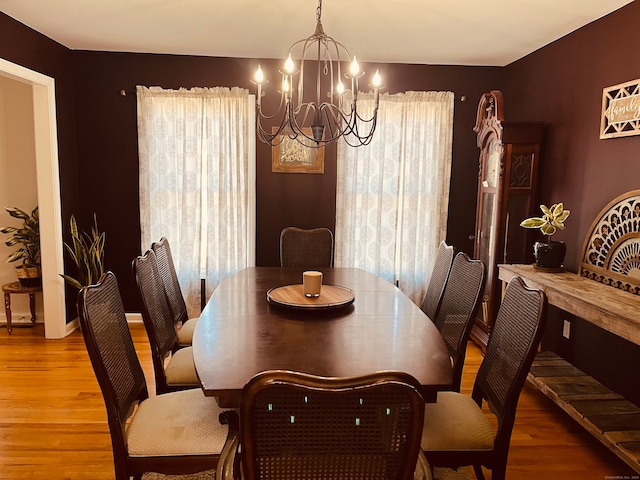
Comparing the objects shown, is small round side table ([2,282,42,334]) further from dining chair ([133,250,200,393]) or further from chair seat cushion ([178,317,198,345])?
dining chair ([133,250,200,393])

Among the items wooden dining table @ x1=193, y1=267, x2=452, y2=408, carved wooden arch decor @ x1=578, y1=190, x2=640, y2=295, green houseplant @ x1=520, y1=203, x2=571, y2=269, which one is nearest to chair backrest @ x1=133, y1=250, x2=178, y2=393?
wooden dining table @ x1=193, y1=267, x2=452, y2=408

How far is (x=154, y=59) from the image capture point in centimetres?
414

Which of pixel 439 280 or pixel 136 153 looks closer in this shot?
pixel 439 280

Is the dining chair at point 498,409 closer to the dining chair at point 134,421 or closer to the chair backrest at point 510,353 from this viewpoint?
the chair backrest at point 510,353

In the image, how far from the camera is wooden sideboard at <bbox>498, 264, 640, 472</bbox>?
2188 millimetres

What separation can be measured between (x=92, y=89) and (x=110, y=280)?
2.96 meters

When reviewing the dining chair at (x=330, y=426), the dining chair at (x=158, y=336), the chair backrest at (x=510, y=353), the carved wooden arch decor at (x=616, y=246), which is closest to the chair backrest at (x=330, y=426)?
the dining chair at (x=330, y=426)

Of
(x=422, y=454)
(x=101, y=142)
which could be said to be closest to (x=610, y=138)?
(x=422, y=454)

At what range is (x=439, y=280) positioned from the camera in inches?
110

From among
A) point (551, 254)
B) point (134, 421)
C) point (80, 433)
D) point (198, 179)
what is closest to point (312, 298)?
point (134, 421)

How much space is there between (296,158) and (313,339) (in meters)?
2.68

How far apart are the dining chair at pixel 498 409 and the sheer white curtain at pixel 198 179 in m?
2.81

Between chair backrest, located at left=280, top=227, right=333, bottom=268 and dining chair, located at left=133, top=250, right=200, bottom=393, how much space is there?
4.31 feet

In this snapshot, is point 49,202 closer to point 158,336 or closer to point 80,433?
point 80,433
